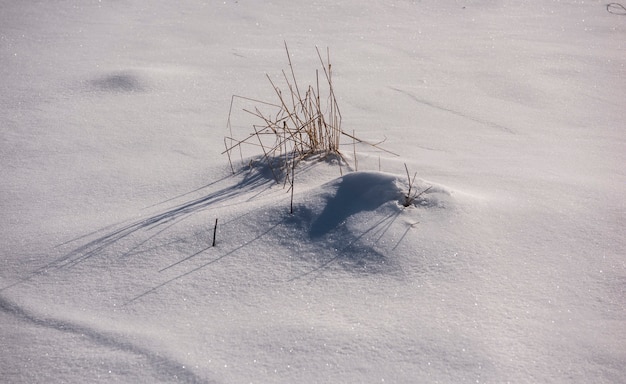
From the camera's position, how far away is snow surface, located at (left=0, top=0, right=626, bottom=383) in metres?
1.42

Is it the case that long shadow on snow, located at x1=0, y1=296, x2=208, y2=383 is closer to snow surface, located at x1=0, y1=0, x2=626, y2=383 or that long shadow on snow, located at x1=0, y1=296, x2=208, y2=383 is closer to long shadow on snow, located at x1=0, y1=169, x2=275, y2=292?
snow surface, located at x1=0, y1=0, x2=626, y2=383

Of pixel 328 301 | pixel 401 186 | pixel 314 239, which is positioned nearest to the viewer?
pixel 328 301

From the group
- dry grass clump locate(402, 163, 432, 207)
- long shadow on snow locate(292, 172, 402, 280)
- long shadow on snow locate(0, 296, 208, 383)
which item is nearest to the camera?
long shadow on snow locate(0, 296, 208, 383)

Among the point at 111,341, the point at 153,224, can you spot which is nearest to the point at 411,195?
the point at 153,224

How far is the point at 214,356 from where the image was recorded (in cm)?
141

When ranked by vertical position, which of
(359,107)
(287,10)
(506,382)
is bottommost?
(506,382)

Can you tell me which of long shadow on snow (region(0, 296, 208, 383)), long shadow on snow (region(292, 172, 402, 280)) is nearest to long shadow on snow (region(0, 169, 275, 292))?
long shadow on snow (region(0, 296, 208, 383))

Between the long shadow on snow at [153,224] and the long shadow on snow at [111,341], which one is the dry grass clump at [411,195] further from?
the long shadow on snow at [111,341]

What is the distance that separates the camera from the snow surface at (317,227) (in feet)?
4.66

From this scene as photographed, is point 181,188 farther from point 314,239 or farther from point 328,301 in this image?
point 328,301

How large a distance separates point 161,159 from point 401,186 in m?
0.95

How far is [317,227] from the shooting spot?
5.96 feet

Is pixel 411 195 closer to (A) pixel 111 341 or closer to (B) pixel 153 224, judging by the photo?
(B) pixel 153 224

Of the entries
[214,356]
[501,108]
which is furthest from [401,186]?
[501,108]
